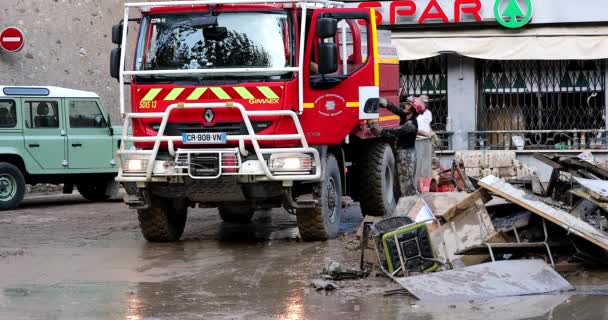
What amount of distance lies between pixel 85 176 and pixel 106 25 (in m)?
5.80

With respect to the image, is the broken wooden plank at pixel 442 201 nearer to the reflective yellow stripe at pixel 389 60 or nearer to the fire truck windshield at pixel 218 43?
the fire truck windshield at pixel 218 43

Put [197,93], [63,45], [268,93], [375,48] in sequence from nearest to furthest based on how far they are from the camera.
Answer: [268,93] < [197,93] < [375,48] < [63,45]

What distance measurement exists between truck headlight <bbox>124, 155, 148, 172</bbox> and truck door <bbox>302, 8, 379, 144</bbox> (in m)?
1.76

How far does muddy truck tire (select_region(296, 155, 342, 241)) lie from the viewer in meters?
12.1

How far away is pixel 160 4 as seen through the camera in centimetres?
1213

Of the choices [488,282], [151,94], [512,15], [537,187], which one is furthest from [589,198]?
[512,15]

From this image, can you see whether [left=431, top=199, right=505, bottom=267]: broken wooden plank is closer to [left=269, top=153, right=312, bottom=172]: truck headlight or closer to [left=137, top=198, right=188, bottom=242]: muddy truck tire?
[left=269, top=153, right=312, bottom=172]: truck headlight

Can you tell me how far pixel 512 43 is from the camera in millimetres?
22453

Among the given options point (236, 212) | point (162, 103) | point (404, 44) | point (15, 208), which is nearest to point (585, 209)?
point (162, 103)

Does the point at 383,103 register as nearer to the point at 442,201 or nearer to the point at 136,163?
the point at 442,201

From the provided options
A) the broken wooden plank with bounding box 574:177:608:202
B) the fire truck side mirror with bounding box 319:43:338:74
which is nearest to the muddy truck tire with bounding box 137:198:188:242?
the fire truck side mirror with bounding box 319:43:338:74

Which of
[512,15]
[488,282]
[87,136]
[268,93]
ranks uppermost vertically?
[512,15]

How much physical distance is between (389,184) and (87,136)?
6001 mm

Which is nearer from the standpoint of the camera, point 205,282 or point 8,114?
point 205,282
